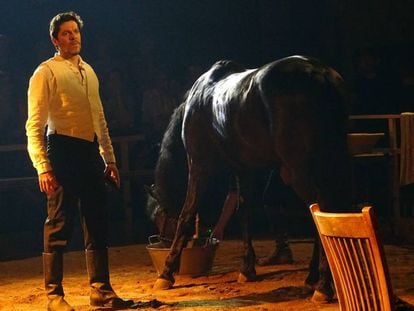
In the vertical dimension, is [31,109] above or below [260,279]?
above

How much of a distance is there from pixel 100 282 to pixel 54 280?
35 centimetres

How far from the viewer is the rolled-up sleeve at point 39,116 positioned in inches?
205

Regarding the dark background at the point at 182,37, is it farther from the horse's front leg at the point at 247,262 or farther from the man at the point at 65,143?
the man at the point at 65,143

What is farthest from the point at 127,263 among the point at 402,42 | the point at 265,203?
the point at 402,42

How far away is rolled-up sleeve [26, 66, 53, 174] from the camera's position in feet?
17.1

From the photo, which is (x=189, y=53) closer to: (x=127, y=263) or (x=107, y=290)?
(x=127, y=263)

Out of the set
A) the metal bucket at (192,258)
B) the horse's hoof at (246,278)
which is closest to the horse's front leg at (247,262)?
the horse's hoof at (246,278)

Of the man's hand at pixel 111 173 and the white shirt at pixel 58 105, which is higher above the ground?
the white shirt at pixel 58 105

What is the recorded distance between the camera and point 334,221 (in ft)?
9.35

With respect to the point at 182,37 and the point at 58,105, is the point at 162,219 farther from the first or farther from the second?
the point at 182,37

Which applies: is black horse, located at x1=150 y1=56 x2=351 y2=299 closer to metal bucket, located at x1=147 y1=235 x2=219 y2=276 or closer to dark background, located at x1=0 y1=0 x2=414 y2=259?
metal bucket, located at x1=147 y1=235 x2=219 y2=276

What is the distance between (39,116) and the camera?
17.3 feet

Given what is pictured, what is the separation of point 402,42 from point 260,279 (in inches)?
201

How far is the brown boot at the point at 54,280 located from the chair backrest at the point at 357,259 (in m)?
2.77
